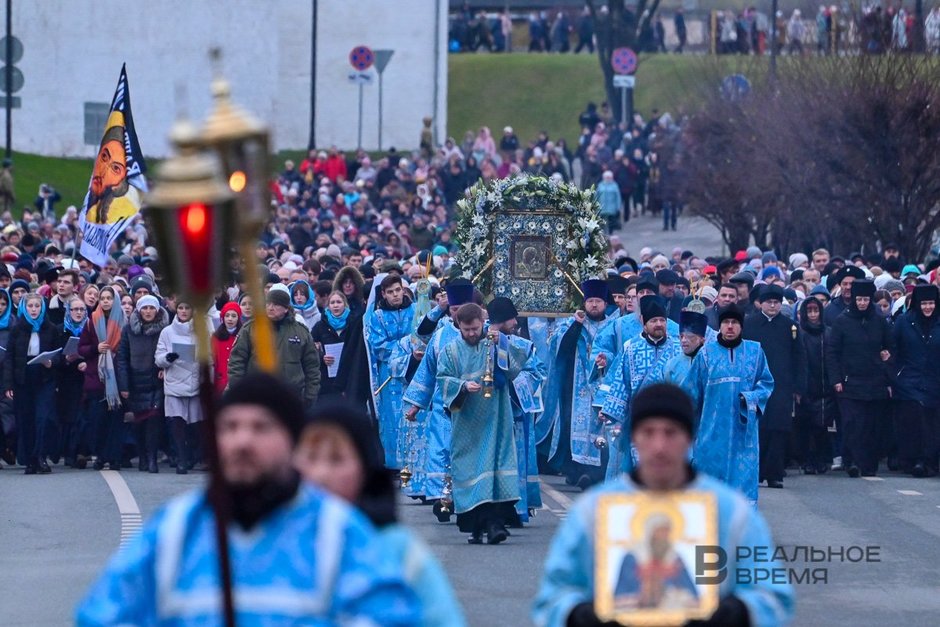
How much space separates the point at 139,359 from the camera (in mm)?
19828

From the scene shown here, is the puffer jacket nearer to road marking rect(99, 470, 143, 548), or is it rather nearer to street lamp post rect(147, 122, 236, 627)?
road marking rect(99, 470, 143, 548)

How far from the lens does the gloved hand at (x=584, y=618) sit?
6.12 metres

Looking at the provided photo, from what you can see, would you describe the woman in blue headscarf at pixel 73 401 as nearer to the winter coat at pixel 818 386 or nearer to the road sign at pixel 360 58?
the winter coat at pixel 818 386

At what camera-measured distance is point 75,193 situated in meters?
51.1

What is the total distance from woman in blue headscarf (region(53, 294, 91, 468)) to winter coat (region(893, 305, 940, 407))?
728cm

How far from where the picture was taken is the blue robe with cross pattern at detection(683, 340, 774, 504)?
14.4 metres

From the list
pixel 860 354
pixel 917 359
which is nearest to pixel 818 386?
pixel 860 354

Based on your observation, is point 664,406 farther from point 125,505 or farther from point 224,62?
point 224,62

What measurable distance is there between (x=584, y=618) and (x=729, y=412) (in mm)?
8415

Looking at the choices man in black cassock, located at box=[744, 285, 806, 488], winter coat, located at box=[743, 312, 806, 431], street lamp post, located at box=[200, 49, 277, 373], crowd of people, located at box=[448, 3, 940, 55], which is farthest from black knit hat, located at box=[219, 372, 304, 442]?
crowd of people, located at box=[448, 3, 940, 55]

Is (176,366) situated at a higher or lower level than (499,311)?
lower

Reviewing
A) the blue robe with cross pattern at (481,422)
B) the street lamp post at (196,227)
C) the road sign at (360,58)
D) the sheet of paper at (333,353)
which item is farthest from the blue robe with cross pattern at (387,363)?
the road sign at (360,58)

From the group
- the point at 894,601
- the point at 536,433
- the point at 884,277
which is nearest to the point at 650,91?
the point at 884,277

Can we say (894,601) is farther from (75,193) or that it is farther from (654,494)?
(75,193)
